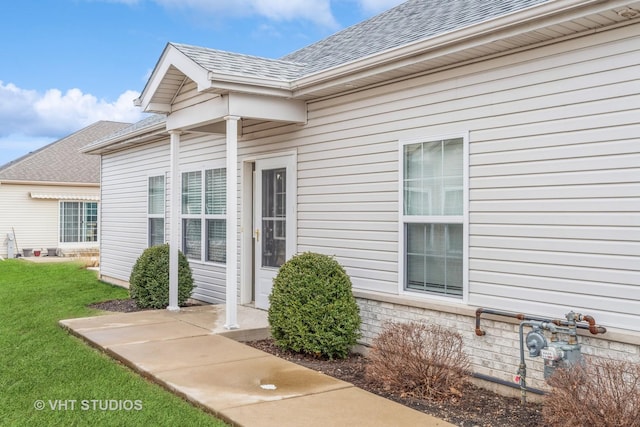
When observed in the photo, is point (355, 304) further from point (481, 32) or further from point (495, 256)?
point (481, 32)

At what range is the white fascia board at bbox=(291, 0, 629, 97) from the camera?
425cm

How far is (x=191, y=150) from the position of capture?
1021cm

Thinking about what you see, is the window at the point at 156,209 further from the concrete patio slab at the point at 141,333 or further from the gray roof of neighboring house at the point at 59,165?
the gray roof of neighboring house at the point at 59,165

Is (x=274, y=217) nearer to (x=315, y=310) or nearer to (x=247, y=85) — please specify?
(x=247, y=85)

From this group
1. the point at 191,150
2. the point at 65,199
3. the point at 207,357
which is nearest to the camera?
the point at 207,357

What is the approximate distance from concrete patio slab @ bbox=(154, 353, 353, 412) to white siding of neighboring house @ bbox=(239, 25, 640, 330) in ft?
4.86

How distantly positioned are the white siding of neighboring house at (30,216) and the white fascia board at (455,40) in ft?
62.2

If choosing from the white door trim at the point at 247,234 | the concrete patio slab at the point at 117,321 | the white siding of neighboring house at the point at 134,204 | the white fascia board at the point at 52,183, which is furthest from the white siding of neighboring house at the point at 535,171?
the white fascia board at the point at 52,183

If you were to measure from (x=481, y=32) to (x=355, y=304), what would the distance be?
2.95m

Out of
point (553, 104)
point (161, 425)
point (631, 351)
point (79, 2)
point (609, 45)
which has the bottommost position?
point (161, 425)

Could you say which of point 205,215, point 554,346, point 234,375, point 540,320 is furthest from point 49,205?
point 554,346

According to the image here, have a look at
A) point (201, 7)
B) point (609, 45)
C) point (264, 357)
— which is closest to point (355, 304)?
point (264, 357)

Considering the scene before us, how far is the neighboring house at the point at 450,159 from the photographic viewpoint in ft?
14.3

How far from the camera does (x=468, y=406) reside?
185 inches
